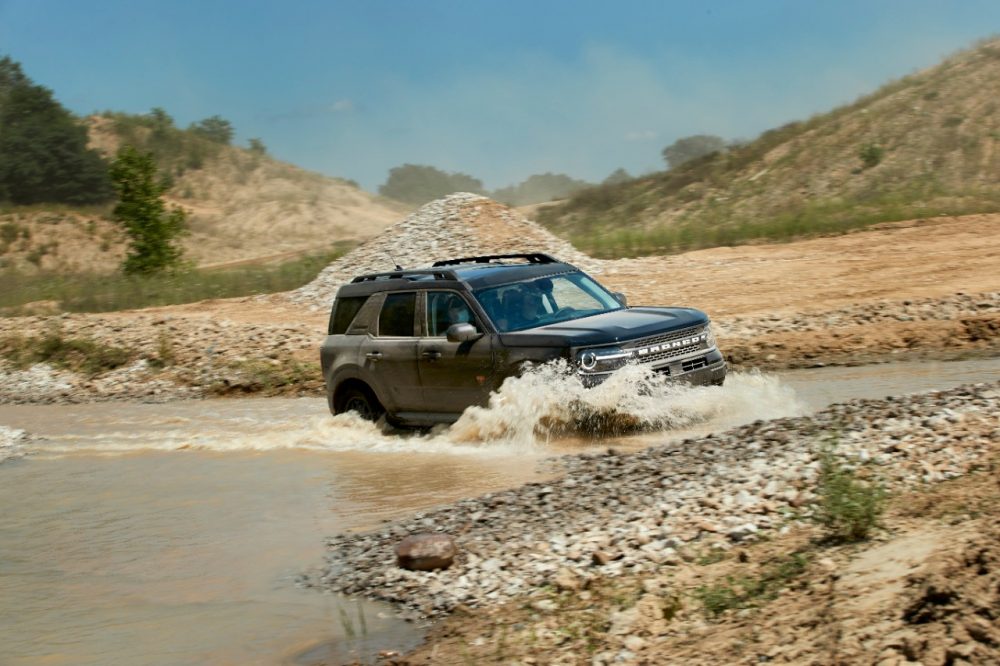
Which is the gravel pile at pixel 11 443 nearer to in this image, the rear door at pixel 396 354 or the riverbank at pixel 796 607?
the rear door at pixel 396 354

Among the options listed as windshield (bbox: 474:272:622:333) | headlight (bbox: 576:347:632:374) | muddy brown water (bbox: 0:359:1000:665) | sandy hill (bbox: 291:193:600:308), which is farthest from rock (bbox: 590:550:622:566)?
sandy hill (bbox: 291:193:600:308)

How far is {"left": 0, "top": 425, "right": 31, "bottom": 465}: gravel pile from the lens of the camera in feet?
Result: 50.0

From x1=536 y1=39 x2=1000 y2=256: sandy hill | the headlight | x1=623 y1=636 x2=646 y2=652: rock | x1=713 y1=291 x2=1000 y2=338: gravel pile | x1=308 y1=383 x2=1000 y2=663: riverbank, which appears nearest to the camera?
x1=623 y1=636 x2=646 y2=652: rock

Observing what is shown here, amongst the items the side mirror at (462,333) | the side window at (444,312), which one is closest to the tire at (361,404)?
the side window at (444,312)

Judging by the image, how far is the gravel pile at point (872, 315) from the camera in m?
18.0

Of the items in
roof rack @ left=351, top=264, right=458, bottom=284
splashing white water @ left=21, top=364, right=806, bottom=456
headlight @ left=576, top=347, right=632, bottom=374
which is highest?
roof rack @ left=351, top=264, right=458, bottom=284

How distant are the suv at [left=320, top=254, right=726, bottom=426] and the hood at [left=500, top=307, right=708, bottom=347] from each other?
1cm

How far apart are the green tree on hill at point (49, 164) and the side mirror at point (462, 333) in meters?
69.6

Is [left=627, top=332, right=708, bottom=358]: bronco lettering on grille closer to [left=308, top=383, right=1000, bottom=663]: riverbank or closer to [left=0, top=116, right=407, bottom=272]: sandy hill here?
[left=308, top=383, right=1000, bottom=663]: riverbank

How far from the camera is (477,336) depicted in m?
11.7

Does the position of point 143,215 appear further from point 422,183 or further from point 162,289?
point 422,183

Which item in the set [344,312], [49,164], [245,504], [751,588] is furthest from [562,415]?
[49,164]

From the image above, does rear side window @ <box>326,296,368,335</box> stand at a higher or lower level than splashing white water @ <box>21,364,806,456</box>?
higher

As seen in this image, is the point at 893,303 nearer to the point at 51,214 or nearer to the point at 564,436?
the point at 564,436
